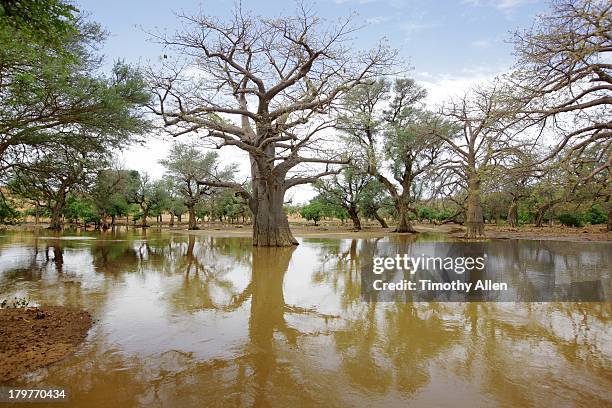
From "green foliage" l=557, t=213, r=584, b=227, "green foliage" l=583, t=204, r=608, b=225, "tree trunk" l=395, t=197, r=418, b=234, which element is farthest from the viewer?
"green foliage" l=583, t=204, r=608, b=225

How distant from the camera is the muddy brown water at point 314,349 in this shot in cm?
321

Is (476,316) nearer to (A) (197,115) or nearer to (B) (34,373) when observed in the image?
(B) (34,373)

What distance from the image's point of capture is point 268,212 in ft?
59.5

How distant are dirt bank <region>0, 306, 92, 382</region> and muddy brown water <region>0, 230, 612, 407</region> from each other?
0.59 feet

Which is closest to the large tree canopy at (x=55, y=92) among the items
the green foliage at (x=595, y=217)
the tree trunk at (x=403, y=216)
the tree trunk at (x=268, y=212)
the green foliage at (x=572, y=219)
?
the tree trunk at (x=268, y=212)

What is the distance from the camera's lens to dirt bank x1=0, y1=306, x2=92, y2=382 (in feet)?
12.3

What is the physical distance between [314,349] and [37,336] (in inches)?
134

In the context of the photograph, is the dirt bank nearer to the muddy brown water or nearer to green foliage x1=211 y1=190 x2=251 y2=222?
the muddy brown water

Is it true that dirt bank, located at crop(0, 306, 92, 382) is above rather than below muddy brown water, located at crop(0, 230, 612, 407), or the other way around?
above

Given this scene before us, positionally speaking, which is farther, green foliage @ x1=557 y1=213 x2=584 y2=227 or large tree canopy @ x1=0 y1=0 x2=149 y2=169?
green foliage @ x1=557 y1=213 x2=584 y2=227

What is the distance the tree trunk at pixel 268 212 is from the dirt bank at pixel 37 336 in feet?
40.7

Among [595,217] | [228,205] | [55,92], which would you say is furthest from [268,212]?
[595,217]

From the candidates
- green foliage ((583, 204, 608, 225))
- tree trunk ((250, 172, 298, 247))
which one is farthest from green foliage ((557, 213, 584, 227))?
tree trunk ((250, 172, 298, 247))

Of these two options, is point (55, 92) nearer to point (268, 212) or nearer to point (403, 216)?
point (268, 212)
